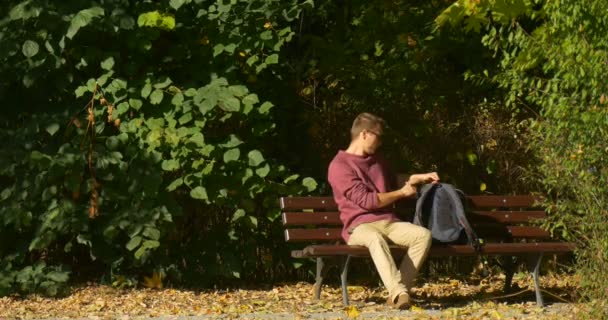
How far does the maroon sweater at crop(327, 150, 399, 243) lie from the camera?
30.0 feet

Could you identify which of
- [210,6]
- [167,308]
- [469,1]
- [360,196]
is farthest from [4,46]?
[469,1]

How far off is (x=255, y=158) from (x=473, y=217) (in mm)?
1705

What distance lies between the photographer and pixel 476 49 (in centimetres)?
1228

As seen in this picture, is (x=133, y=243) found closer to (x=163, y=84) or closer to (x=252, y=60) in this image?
(x=163, y=84)

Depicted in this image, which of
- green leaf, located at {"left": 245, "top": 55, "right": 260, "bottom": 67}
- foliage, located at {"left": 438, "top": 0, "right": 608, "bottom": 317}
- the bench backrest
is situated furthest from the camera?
green leaf, located at {"left": 245, "top": 55, "right": 260, "bottom": 67}

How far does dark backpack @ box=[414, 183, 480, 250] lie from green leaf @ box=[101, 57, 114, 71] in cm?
256

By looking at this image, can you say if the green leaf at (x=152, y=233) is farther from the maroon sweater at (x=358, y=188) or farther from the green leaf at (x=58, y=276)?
the maroon sweater at (x=358, y=188)

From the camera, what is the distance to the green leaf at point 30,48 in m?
9.79

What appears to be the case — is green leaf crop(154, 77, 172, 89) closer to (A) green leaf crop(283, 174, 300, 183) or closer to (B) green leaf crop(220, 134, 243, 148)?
(B) green leaf crop(220, 134, 243, 148)

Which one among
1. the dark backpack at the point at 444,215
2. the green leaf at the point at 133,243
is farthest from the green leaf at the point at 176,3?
the dark backpack at the point at 444,215

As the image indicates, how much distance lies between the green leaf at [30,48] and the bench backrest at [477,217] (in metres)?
2.13

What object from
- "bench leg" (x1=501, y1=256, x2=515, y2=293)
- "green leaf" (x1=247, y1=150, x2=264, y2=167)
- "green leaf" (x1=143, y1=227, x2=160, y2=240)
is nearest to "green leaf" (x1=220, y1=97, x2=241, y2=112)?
"green leaf" (x1=247, y1=150, x2=264, y2=167)

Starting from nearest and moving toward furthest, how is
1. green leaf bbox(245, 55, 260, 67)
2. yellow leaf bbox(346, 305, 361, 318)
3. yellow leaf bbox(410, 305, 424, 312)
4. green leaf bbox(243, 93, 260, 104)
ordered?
yellow leaf bbox(346, 305, 361, 318) < yellow leaf bbox(410, 305, 424, 312) < green leaf bbox(243, 93, 260, 104) < green leaf bbox(245, 55, 260, 67)

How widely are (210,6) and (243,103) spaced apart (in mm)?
926
